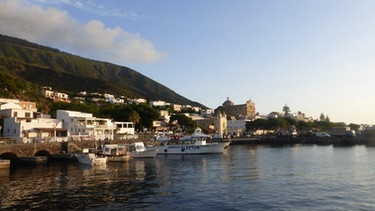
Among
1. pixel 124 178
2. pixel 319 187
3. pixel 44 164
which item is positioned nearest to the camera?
pixel 319 187

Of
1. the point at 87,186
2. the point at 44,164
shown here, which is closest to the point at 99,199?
the point at 87,186

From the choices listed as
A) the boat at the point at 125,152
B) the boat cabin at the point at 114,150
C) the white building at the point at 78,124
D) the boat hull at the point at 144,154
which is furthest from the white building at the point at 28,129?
the boat hull at the point at 144,154

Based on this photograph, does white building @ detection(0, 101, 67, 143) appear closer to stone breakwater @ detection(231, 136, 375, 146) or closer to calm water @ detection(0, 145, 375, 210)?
calm water @ detection(0, 145, 375, 210)

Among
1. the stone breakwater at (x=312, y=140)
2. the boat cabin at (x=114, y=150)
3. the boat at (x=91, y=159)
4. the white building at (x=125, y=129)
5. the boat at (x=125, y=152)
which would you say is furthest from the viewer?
the stone breakwater at (x=312, y=140)

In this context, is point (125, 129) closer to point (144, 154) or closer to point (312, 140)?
point (144, 154)

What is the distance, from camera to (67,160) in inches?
2351

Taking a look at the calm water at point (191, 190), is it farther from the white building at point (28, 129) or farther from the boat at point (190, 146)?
the boat at point (190, 146)

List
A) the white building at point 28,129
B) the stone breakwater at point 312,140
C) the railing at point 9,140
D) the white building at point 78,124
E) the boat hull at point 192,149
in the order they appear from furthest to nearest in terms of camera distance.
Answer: the stone breakwater at point 312,140
the white building at point 78,124
the boat hull at point 192,149
the white building at point 28,129
the railing at point 9,140

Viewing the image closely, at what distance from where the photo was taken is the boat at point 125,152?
2379 inches

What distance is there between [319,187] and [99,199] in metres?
21.7

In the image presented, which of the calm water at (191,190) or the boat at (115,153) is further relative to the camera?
the boat at (115,153)

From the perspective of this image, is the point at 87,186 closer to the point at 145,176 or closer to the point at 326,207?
the point at 145,176

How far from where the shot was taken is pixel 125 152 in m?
64.4

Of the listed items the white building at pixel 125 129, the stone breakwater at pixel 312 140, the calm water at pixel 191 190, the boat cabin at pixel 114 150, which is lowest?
the calm water at pixel 191 190
